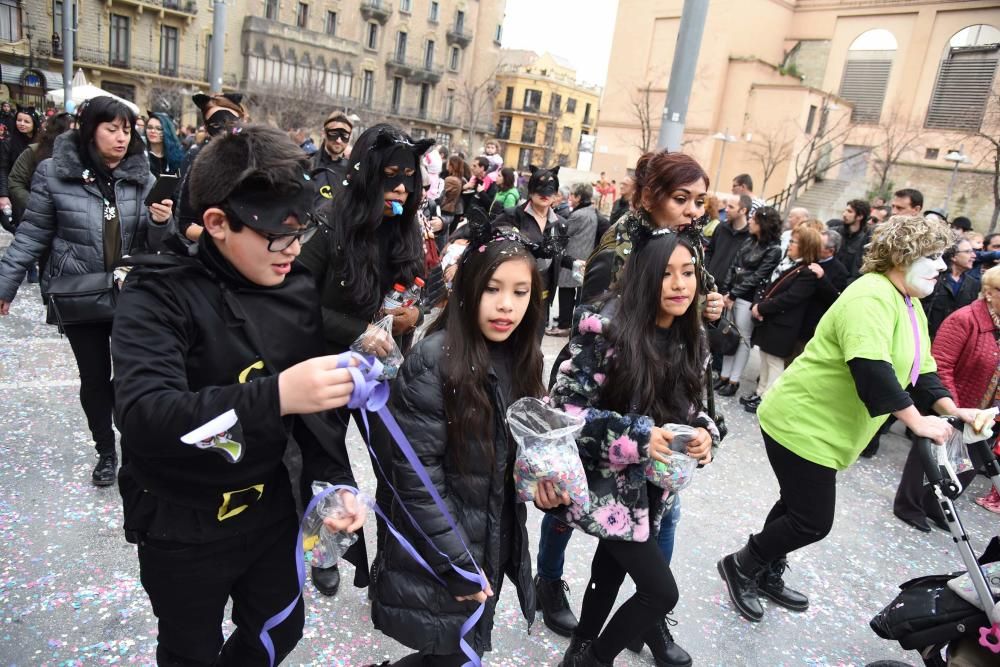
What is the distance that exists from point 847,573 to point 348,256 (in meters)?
3.53

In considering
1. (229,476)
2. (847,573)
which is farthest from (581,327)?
(847,573)

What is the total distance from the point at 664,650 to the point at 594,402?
1283 mm

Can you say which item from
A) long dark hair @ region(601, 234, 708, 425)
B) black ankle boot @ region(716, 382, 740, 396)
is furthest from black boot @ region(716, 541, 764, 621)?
black ankle boot @ region(716, 382, 740, 396)

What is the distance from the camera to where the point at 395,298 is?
10.0 feet

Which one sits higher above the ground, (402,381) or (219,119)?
(219,119)

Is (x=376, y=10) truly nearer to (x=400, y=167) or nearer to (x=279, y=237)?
(x=400, y=167)

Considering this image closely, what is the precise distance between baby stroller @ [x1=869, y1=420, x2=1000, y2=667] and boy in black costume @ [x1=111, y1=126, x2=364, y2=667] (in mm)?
2175

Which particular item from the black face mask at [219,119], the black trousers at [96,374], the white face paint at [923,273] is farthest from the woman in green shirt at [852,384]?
the black face mask at [219,119]

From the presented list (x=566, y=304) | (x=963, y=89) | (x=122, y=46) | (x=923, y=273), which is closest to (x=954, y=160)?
(x=566, y=304)

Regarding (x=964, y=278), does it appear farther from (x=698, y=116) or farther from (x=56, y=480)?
(x=698, y=116)

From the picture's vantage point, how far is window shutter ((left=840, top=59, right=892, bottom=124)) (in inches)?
1151

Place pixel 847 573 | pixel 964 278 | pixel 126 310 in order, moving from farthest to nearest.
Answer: pixel 964 278, pixel 847 573, pixel 126 310

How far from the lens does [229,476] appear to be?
5.32 ft

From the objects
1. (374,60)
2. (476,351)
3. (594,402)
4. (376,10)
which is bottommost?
(594,402)
